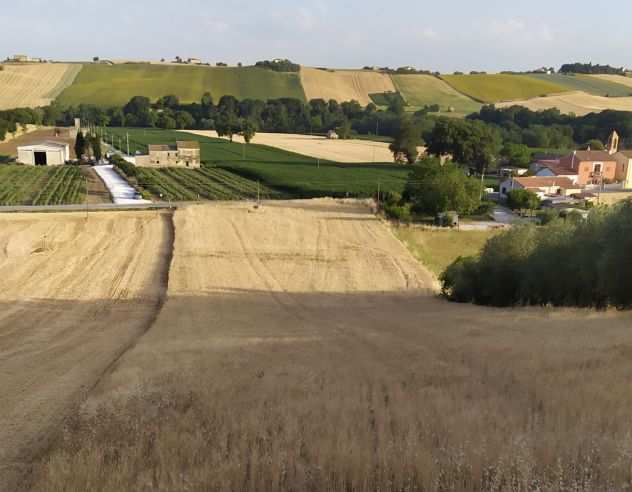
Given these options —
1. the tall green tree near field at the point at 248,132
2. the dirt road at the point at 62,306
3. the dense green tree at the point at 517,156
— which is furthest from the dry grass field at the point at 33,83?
the dirt road at the point at 62,306

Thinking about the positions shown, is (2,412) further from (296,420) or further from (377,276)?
(377,276)

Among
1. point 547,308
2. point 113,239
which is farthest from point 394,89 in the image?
point 547,308

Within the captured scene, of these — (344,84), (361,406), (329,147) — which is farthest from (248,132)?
(361,406)

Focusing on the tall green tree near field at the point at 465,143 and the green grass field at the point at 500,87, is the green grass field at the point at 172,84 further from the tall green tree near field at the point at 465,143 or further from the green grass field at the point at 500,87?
the tall green tree near field at the point at 465,143

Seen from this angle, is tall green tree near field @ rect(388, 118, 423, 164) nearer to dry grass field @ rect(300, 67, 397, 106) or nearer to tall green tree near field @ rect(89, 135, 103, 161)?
tall green tree near field @ rect(89, 135, 103, 161)

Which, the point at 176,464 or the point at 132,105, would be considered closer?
the point at 176,464

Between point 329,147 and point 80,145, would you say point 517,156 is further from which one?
point 80,145

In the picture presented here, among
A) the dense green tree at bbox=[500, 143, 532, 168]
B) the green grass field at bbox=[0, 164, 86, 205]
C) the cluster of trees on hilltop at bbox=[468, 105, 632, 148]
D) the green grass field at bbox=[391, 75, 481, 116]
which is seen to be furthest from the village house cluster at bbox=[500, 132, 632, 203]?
the green grass field at bbox=[391, 75, 481, 116]
